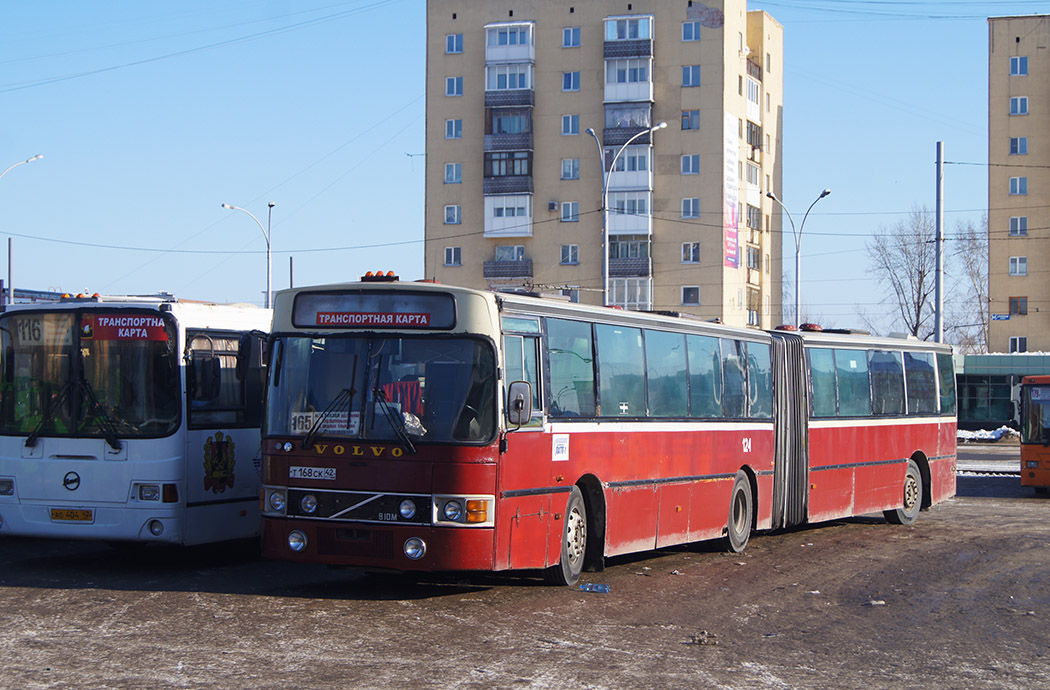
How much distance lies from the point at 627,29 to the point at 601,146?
22.6ft

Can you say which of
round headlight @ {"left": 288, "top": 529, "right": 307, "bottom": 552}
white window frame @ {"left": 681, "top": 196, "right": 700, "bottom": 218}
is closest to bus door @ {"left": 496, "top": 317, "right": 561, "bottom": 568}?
round headlight @ {"left": 288, "top": 529, "right": 307, "bottom": 552}

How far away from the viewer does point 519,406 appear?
35.9ft

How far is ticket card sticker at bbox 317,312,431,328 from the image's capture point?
36.5 feet

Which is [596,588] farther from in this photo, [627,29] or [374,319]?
[627,29]

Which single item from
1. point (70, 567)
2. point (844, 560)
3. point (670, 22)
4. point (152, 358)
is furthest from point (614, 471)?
point (670, 22)

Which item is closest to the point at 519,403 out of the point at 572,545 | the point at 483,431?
the point at 483,431

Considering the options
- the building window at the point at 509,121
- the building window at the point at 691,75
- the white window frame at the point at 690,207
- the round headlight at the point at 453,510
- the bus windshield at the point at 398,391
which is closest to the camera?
the round headlight at the point at 453,510

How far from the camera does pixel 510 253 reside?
7688 centimetres

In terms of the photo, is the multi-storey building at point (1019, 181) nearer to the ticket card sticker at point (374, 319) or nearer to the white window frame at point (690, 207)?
the white window frame at point (690, 207)

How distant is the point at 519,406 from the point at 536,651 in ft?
8.21

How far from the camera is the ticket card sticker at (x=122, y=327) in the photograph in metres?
12.9

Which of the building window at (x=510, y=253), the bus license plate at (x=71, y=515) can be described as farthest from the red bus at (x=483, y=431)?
the building window at (x=510, y=253)

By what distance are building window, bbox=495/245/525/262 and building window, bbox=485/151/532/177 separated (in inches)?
170

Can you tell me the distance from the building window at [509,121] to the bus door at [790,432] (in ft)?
191
